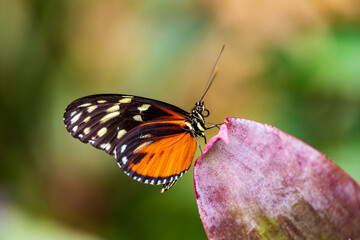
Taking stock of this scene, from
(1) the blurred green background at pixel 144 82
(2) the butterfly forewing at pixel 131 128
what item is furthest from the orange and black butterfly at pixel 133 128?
(1) the blurred green background at pixel 144 82

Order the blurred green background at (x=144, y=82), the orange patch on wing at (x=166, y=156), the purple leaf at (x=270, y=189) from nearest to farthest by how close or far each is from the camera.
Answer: the purple leaf at (x=270, y=189) → the orange patch on wing at (x=166, y=156) → the blurred green background at (x=144, y=82)

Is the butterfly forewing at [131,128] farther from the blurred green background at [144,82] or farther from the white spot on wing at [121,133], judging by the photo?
the blurred green background at [144,82]

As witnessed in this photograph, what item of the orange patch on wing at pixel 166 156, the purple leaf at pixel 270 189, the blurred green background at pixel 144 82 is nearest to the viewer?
the purple leaf at pixel 270 189

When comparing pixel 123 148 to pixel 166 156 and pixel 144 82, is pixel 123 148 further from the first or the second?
pixel 144 82

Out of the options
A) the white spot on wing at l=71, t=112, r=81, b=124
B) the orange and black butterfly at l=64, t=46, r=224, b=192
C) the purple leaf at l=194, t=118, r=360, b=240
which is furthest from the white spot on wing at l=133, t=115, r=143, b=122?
the purple leaf at l=194, t=118, r=360, b=240

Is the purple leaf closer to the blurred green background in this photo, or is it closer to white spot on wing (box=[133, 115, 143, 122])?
white spot on wing (box=[133, 115, 143, 122])

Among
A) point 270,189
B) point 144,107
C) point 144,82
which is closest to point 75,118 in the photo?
point 144,107
